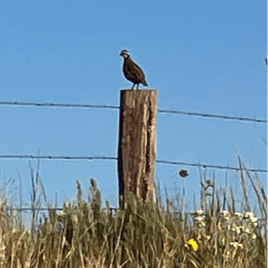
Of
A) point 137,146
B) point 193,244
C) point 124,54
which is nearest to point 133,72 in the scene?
point 124,54

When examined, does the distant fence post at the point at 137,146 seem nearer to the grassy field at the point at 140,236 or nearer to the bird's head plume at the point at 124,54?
the grassy field at the point at 140,236

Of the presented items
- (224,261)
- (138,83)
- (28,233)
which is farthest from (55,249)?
(138,83)

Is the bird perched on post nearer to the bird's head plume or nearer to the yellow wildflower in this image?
the bird's head plume

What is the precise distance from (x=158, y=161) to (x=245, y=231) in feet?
4.40

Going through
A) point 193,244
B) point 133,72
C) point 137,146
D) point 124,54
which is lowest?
point 193,244

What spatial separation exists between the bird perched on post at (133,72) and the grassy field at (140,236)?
1.74 meters

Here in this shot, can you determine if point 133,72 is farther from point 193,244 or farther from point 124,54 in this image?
point 193,244

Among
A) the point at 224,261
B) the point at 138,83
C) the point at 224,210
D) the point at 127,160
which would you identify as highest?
the point at 138,83

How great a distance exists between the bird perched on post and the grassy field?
1735 mm

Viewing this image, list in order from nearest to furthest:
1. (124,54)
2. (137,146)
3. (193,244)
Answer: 1. (193,244)
2. (137,146)
3. (124,54)

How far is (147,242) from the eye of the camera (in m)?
4.33

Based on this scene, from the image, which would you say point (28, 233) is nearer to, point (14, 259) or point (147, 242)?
point (14, 259)

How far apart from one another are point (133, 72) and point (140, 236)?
2226mm

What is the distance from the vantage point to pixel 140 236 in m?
4.42
